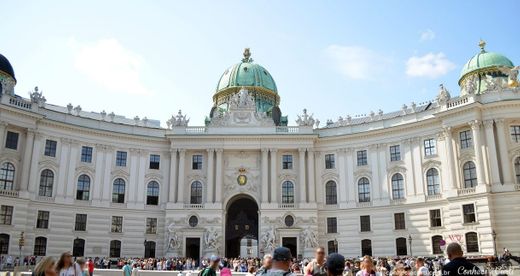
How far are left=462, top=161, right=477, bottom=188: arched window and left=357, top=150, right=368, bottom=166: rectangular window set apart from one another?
1113 centimetres

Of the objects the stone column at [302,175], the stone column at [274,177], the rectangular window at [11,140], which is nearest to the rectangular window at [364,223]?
the stone column at [302,175]

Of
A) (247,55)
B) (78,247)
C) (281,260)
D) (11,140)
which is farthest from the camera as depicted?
(247,55)

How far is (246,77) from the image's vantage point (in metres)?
66.0

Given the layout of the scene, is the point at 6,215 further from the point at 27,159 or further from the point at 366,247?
the point at 366,247

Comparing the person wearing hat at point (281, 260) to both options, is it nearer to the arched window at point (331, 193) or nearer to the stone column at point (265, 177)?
the stone column at point (265, 177)

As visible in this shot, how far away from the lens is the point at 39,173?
49.4 m

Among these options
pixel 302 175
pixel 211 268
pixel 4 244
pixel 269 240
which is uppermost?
pixel 302 175

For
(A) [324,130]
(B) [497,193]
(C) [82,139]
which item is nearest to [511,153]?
(B) [497,193]

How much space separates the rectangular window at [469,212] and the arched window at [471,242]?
1307 millimetres

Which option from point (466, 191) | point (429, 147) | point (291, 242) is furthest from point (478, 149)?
point (291, 242)

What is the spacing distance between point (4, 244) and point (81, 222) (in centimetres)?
850

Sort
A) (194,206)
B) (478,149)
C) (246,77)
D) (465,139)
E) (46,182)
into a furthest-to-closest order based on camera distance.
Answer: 1. (246,77)
2. (194,206)
3. (46,182)
4. (465,139)
5. (478,149)

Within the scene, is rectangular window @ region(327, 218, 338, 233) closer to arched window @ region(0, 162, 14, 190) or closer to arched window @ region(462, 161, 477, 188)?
arched window @ region(462, 161, 477, 188)

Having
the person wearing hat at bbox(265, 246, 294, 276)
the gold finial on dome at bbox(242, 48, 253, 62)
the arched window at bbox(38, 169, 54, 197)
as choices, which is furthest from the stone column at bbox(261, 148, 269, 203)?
the person wearing hat at bbox(265, 246, 294, 276)
